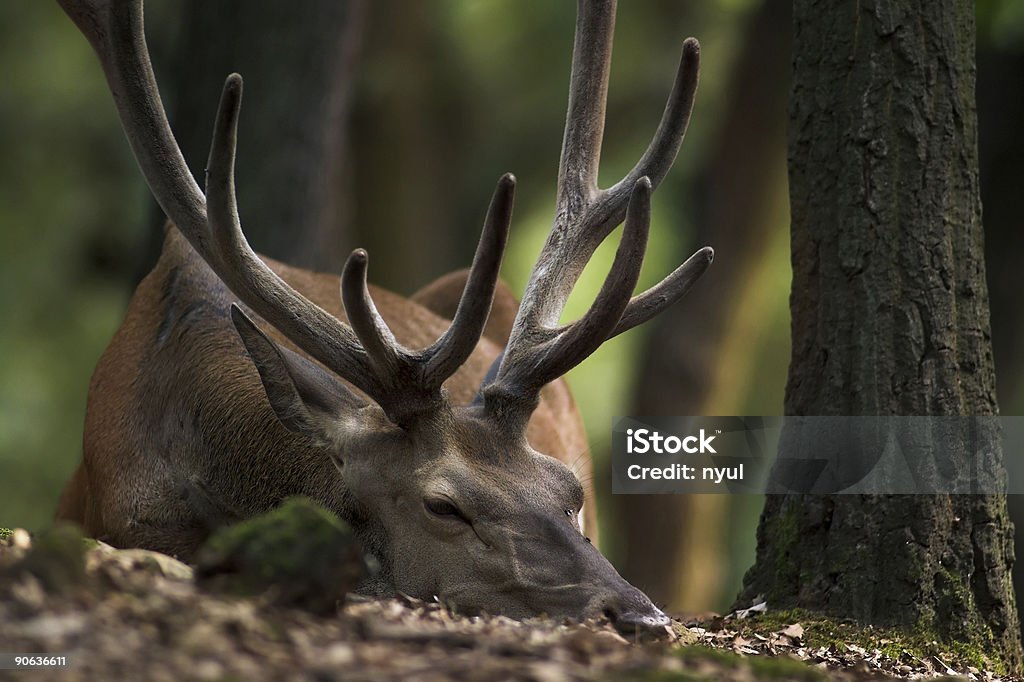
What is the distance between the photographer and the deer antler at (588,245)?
201 inches

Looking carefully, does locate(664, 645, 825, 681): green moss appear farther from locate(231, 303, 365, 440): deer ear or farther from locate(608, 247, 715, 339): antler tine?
locate(231, 303, 365, 440): deer ear

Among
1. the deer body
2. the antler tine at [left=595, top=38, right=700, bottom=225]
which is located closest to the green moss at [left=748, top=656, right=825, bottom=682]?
the deer body

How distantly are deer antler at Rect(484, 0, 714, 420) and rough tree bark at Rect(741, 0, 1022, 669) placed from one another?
696 mm

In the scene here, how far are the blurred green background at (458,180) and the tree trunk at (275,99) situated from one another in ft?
0.08

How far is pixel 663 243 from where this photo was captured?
20.3 metres

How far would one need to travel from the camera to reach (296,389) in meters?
5.57

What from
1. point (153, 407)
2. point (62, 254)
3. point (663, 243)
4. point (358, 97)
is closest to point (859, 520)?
point (153, 407)

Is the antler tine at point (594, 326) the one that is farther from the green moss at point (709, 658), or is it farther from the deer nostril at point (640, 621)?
the green moss at point (709, 658)

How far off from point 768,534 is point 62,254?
12.0 metres

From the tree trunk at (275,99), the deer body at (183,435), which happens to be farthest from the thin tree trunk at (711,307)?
the deer body at (183,435)

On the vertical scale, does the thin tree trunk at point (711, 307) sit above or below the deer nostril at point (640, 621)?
above

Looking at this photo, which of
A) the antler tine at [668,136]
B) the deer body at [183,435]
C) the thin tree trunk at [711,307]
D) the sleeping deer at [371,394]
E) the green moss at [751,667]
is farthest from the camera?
the thin tree trunk at [711,307]

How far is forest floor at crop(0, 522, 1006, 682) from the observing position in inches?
120

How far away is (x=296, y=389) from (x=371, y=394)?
1.14 ft
